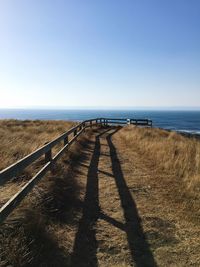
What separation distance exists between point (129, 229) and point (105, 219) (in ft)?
2.06

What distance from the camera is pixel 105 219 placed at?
5.89 metres

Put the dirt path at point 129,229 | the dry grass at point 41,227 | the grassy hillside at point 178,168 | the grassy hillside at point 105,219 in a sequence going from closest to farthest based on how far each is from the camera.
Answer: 1. the dry grass at point 41,227
2. the grassy hillside at point 105,219
3. the dirt path at point 129,229
4. the grassy hillside at point 178,168

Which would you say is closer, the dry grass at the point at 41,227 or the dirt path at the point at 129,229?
the dry grass at the point at 41,227

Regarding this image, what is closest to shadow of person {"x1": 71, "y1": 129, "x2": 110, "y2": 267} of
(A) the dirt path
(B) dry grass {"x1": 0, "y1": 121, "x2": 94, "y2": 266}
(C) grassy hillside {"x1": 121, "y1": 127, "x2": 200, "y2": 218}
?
(A) the dirt path

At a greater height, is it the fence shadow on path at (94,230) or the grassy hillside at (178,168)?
the grassy hillside at (178,168)

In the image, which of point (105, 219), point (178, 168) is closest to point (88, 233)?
point (105, 219)

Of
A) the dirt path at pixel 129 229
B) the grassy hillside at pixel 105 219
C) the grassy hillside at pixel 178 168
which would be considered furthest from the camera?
the grassy hillside at pixel 178 168

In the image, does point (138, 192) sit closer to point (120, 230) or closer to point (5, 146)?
point (120, 230)

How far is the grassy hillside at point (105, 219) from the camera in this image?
14.3ft

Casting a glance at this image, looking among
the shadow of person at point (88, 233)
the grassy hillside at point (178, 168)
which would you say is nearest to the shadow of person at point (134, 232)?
the shadow of person at point (88, 233)

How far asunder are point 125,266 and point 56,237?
1219 mm

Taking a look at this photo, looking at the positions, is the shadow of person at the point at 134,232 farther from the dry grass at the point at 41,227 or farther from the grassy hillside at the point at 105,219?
the dry grass at the point at 41,227

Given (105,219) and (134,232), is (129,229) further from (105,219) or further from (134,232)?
(105,219)

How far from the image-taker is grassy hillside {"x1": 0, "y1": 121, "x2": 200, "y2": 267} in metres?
4.34
